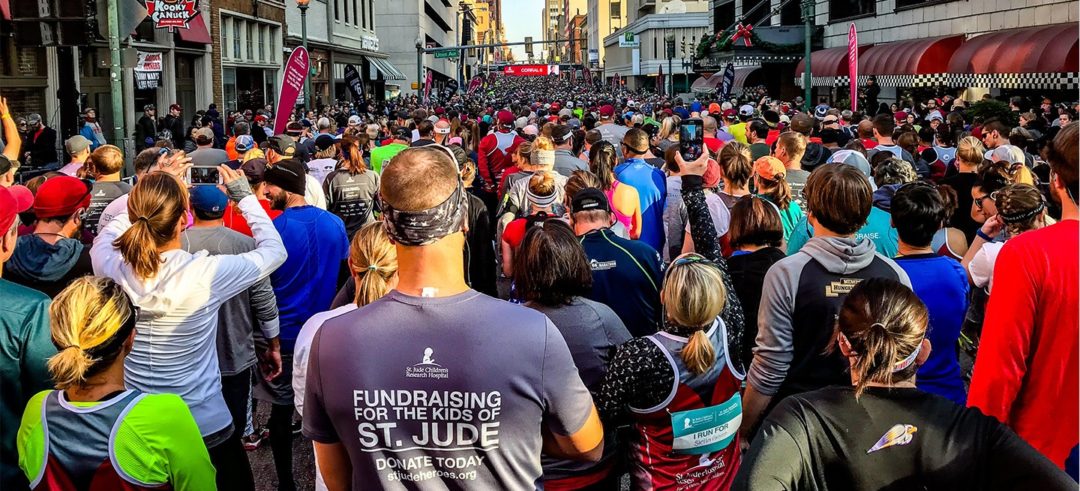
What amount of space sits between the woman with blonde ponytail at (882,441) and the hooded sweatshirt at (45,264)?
3742mm

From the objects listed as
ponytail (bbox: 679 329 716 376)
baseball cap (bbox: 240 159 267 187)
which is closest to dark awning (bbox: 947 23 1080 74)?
baseball cap (bbox: 240 159 267 187)

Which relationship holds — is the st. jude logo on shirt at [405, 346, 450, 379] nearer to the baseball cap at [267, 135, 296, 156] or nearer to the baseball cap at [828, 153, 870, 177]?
the baseball cap at [828, 153, 870, 177]

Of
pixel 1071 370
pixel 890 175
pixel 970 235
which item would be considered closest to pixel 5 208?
pixel 1071 370

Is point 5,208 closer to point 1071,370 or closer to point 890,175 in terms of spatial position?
point 1071,370

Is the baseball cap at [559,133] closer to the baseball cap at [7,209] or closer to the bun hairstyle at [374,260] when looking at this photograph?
the bun hairstyle at [374,260]

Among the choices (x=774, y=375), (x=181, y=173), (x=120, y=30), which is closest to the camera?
(x=774, y=375)

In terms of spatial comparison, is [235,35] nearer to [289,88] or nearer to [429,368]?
[289,88]

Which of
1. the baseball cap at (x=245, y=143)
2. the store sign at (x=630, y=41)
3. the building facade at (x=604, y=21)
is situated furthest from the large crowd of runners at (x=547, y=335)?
the building facade at (x=604, y=21)

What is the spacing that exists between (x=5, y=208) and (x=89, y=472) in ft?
3.96

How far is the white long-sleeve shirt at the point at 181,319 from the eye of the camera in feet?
14.0

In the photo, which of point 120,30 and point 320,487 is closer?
point 320,487

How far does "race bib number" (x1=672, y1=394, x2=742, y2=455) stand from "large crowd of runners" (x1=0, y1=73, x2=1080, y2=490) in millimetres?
13

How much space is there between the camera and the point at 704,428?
3.94m

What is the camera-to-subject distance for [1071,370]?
10.3 ft
